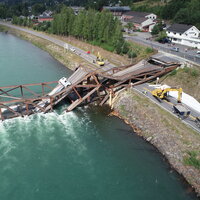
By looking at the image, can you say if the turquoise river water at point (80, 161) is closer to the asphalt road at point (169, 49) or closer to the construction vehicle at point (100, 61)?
the construction vehicle at point (100, 61)

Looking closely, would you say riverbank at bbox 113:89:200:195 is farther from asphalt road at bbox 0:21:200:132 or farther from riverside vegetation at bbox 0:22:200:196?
asphalt road at bbox 0:21:200:132

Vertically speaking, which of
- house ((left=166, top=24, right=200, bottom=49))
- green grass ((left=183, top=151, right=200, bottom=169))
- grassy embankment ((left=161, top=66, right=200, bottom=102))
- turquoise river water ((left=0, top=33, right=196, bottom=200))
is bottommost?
turquoise river water ((left=0, top=33, right=196, bottom=200))

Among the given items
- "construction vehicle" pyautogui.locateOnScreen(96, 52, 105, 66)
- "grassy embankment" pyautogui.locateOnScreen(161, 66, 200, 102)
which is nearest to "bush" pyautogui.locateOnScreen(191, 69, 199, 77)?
"grassy embankment" pyautogui.locateOnScreen(161, 66, 200, 102)

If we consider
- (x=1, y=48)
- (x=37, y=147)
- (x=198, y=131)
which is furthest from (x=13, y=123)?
(x=1, y=48)

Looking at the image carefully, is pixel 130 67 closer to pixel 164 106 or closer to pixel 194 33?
pixel 164 106

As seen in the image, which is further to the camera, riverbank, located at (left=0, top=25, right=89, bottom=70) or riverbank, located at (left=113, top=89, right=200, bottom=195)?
riverbank, located at (left=0, top=25, right=89, bottom=70)

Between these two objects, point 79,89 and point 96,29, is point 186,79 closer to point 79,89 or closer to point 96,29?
point 79,89

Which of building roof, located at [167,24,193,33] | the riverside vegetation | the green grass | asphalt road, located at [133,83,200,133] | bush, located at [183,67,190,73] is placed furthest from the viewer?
building roof, located at [167,24,193,33]
